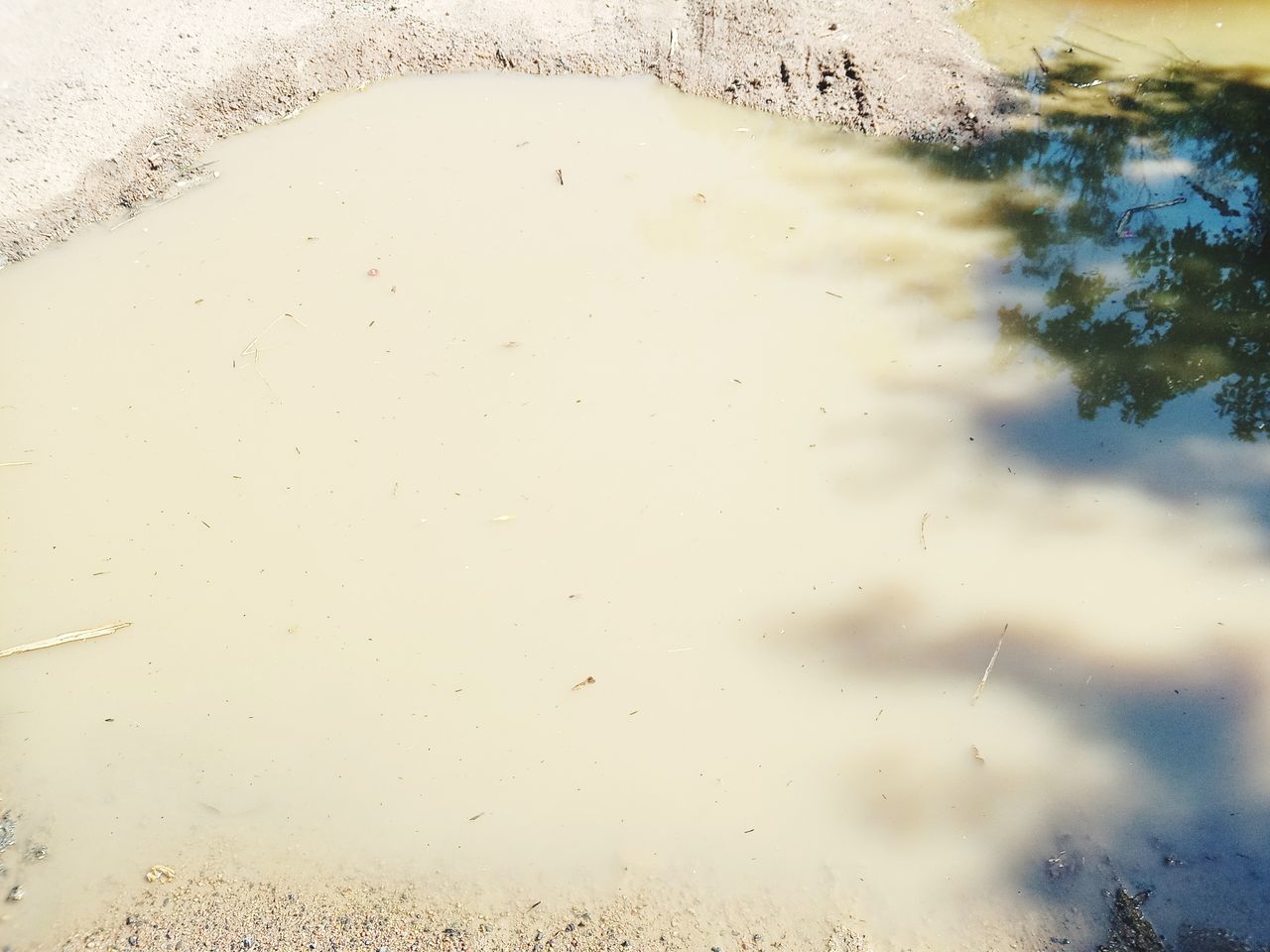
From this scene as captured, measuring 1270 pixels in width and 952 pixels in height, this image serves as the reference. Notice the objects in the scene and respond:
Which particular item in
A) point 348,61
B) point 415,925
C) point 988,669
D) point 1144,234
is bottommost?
point 415,925

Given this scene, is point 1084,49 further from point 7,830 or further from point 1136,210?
point 7,830

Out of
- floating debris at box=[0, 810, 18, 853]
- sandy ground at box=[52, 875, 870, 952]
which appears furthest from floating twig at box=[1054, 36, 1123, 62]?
floating debris at box=[0, 810, 18, 853]

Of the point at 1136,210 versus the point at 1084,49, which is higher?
the point at 1084,49

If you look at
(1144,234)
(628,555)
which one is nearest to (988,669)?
(628,555)

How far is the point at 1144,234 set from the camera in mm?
3902

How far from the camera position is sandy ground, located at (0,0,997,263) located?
4223 millimetres

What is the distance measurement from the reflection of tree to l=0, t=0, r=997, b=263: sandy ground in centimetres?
48

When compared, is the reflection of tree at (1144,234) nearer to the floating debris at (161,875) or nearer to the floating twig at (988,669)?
the floating twig at (988,669)

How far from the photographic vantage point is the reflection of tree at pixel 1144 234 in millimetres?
3422

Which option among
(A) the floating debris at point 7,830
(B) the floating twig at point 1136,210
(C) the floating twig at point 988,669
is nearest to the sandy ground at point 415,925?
(A) the floating debris at point 7,830

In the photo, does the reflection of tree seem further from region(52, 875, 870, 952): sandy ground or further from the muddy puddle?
region(52, 875, 870, 952): sandy ground

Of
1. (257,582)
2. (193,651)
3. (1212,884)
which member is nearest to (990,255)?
(1212,884)

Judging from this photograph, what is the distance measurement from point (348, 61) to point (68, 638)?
340 cm

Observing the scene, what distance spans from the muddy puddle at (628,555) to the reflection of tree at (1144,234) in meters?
0.07
